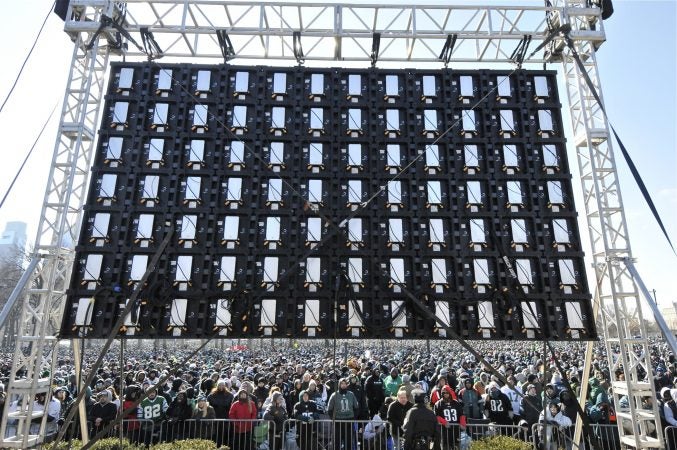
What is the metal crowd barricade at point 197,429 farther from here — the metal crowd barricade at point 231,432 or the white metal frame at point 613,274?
the white metal frame at point 613,274

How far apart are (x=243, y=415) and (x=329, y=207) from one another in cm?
526

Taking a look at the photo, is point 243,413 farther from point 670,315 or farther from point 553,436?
point 670,315

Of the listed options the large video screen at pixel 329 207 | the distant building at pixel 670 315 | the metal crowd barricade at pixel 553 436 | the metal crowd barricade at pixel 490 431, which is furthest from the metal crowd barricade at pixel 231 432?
the distant building at pixel 670 315

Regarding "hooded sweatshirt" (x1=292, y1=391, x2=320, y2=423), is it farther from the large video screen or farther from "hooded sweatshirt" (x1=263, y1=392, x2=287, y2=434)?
the large video screen

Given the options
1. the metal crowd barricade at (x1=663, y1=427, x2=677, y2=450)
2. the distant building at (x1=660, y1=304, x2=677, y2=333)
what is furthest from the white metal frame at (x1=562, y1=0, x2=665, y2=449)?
the distant building at (x1=660, y1=304, x2=677, y2=333)

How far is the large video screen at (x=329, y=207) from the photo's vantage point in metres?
9.83

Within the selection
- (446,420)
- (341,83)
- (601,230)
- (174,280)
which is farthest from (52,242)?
(601,230)

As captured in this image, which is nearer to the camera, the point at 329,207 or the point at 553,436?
the point at 553,436

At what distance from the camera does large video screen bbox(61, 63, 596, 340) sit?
9.83 m

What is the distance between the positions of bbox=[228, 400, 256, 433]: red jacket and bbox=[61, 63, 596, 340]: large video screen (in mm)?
1659

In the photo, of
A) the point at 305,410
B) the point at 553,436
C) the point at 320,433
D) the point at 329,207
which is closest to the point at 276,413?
the point at 305,410

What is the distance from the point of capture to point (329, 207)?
10469 millimetres

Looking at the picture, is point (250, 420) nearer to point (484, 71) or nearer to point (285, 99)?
point (285, 99)

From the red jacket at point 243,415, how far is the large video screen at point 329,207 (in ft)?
5.44
